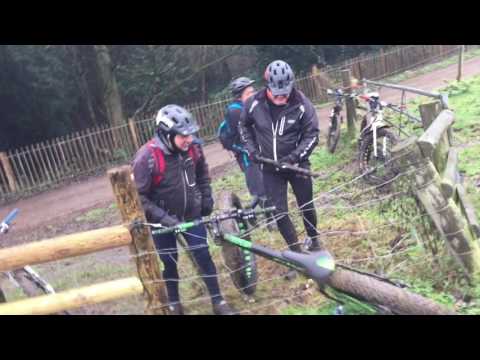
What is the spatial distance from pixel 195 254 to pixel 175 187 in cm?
59

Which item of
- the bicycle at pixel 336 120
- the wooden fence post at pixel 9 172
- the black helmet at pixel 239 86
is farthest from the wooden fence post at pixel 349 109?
the wooden fence post at pixel 9 172

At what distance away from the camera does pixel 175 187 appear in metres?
4.23

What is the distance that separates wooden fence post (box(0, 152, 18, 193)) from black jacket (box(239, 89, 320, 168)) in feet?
35.3

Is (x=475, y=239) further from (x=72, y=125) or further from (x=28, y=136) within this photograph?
(x=72, y=125)

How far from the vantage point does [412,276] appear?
161 inches

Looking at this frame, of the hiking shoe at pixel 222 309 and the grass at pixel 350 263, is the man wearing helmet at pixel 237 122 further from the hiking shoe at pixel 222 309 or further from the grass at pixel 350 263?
the hiking shoe at pixel 222 309

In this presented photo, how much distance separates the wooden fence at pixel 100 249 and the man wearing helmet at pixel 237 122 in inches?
104

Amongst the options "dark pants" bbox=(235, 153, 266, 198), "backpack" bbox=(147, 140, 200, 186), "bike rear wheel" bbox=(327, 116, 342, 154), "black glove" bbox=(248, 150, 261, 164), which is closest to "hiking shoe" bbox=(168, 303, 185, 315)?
"backpack" bbox=(147, 140, 200, 186)

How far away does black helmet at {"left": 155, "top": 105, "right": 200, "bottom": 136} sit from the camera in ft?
13.0

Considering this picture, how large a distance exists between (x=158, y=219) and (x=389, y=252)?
2070mm

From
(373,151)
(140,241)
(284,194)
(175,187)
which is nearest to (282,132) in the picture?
(284,194)

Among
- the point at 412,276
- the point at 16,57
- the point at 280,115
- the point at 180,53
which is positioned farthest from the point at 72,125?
the point at 412,276

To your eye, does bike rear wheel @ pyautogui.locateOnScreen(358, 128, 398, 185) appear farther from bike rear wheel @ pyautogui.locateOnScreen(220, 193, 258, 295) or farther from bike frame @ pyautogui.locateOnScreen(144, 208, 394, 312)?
bike frame @ pyautogui.locateOnScreen(144, 208, 394, 312)

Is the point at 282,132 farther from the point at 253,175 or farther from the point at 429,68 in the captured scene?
the point at 429,68
